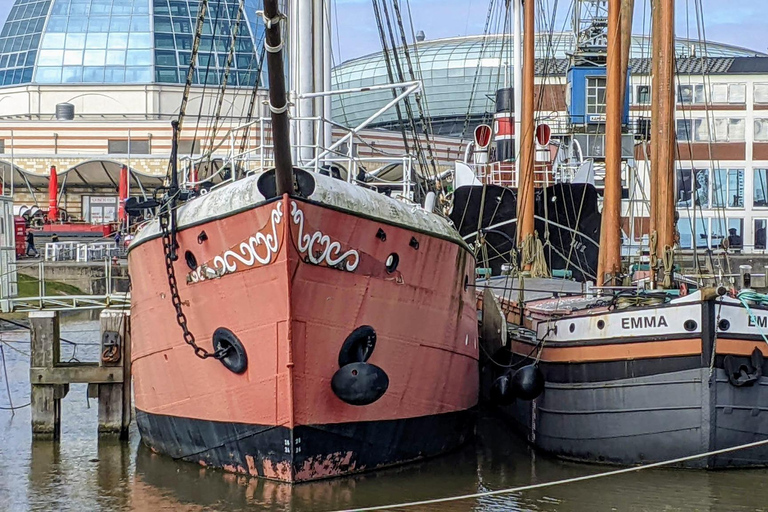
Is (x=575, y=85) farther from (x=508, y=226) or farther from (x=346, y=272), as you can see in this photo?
(x=346, y=272)

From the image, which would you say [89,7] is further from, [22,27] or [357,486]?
[357,486]

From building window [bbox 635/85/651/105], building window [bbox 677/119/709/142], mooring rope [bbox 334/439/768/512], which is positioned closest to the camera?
mooring rope [bbox 334/439/768/512]

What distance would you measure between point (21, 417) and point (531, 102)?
38.3ft

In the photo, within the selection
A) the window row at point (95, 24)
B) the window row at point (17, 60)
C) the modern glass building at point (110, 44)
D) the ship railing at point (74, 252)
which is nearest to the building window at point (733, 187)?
the ship railing at point (74, 252)

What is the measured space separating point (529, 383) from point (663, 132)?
4608 millimetres

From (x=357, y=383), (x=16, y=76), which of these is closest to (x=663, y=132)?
(x=357, y=383)

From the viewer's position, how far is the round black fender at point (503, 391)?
1669 cm

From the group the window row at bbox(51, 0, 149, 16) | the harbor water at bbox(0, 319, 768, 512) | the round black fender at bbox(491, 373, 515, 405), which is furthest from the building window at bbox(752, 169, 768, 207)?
the round black fender at bbox(491, 373, 515, 405)

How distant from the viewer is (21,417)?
2039cm

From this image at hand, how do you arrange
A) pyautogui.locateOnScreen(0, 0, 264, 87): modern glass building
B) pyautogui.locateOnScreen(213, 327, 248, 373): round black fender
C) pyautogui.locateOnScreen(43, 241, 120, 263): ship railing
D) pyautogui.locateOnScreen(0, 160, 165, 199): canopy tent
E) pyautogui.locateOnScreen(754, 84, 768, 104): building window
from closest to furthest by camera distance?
pyautogui.locateOnScreen(213, 327, 248, 373): round black fender
pyautogui.locateOnScreen(43, 241, 120, 263): ship railing
pyautogui.locateOnScreen(754, 84, 768, 104): building window
pyautogui.locateOnScreen(0, 160, 165, 199): canopy tent
pyautogui.locateOnScreen(0, 0, 264, 87): modern glass building

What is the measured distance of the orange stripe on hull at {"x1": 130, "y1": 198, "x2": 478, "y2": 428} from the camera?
1387 centimetres

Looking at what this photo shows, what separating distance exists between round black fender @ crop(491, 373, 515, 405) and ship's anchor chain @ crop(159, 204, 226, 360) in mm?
4339

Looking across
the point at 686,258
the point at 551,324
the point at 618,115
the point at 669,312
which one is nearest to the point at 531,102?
the point at 618,115

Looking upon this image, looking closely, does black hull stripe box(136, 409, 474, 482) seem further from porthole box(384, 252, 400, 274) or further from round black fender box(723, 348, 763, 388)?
round black fender box(723, 348, 763, 388)
